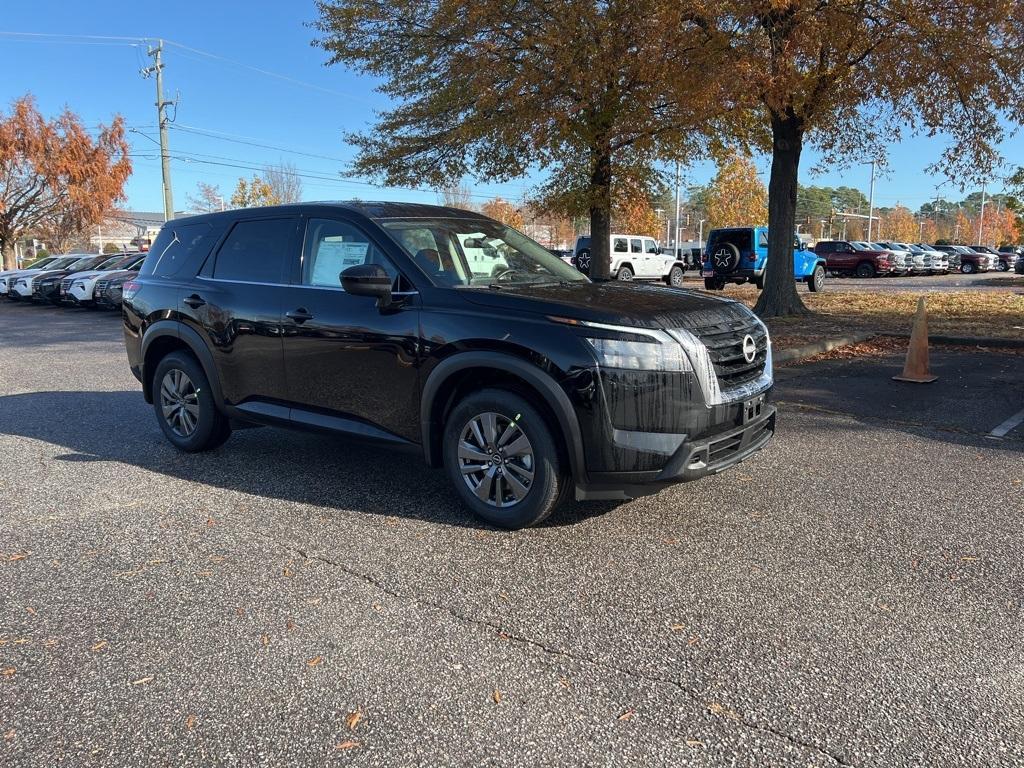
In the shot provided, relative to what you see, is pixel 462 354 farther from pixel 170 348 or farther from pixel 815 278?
pixel 815 278

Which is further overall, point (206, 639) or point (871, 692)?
point (206, 639)

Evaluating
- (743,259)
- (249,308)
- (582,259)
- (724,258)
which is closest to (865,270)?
(743,259)

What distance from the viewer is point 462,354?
14.3ft

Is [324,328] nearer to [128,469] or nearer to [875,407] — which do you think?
[128,469]

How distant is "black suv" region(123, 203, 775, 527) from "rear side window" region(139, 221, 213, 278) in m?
0.03

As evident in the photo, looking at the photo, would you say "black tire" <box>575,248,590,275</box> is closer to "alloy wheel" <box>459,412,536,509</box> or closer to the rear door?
the rear door

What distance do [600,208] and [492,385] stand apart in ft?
51.5

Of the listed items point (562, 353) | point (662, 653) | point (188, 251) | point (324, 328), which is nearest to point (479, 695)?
point (662, 653)

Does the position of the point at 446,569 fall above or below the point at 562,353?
below

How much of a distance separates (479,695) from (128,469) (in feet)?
13.0

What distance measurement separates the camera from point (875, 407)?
7.69 m

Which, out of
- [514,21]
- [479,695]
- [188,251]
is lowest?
[479,695]

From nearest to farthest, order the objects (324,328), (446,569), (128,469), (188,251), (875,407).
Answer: (446,569)
(324,328)
(128,469)
(188,251)
(875,407)

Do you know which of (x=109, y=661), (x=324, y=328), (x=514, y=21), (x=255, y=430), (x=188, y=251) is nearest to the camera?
(x=109, y=661)
